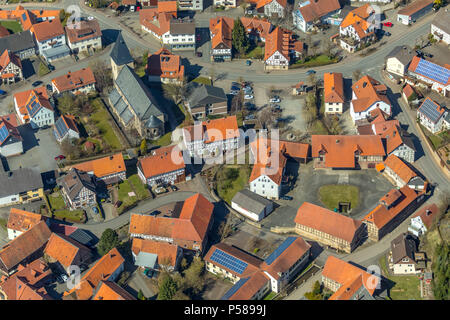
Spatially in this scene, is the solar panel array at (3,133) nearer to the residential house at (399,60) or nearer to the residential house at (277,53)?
the residential house at (277,53)

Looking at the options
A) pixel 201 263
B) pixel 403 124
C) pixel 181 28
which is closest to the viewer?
pixel 201 263

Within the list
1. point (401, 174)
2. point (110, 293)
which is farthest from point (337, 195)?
point (110, 293)

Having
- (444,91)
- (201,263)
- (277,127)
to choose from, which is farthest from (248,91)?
(201,263)

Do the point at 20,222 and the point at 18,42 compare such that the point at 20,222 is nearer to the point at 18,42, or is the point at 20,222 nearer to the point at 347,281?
the point at 347,281

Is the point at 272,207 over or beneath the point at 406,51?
beneath

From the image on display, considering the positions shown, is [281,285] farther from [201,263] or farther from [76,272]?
[76,272]

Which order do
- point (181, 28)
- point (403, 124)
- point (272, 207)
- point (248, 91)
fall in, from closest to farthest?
point (272, 207)
point (403, 124)
point (248, 91)
point (181, 28)

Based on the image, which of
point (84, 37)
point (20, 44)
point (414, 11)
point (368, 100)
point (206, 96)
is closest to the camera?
point (368, 100)
